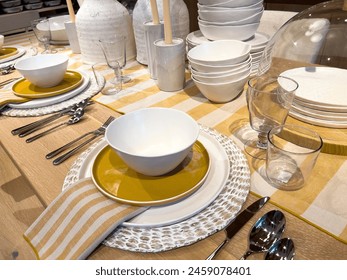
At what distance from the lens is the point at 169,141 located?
1.69 ft

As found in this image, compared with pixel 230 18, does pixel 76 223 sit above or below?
below

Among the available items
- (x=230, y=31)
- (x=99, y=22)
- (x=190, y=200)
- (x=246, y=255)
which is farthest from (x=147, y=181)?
(x=99, y=22)

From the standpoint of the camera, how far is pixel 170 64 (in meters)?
0.77

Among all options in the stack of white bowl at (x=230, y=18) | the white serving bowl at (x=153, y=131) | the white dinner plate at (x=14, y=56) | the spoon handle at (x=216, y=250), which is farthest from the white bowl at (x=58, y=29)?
the spoon handle at (x=216, y=250)

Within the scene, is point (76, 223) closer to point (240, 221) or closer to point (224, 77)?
point (240, 221)

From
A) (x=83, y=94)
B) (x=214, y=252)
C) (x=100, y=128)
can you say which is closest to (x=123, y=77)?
(x=83, y=94)

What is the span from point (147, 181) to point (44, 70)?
50 cm

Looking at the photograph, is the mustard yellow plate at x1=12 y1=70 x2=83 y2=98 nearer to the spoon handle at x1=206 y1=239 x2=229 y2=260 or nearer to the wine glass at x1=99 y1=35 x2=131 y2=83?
the wine glass at x1=99 y1=35 x2=131 y2=83

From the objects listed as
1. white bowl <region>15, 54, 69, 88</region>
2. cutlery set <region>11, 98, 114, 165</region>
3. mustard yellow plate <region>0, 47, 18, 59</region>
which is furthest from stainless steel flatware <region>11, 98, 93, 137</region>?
mustard yellow plate <region>0, 47, 18, 59</region>

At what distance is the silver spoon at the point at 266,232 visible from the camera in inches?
14.1

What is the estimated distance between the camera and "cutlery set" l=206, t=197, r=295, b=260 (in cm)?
35

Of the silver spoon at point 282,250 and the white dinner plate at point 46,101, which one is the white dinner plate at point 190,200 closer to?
the silver spoon at point 282,250

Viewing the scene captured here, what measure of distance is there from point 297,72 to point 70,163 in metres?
0.60
